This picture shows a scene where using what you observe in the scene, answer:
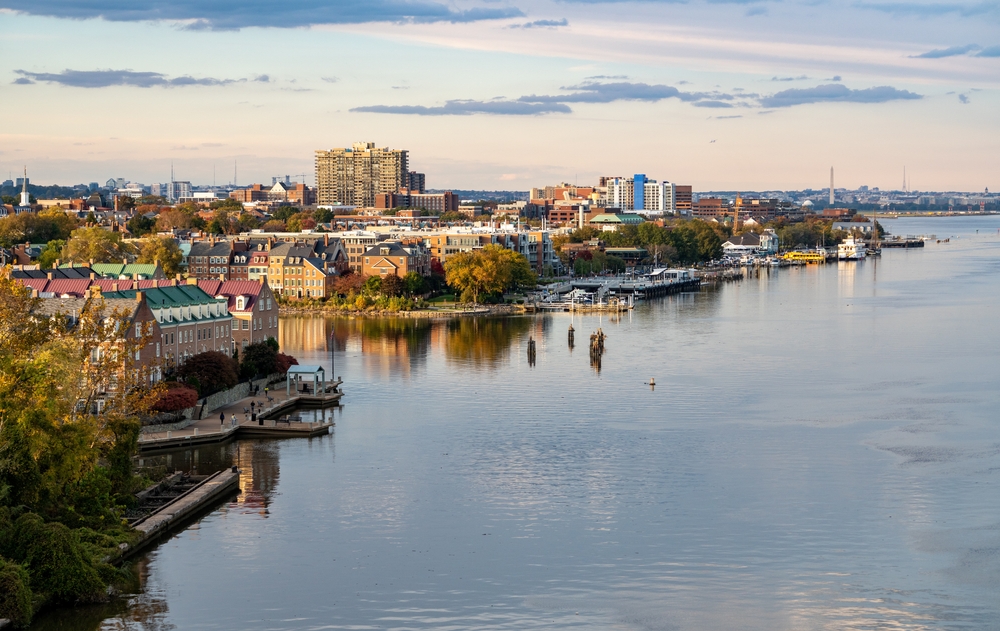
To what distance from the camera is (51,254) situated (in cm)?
7331

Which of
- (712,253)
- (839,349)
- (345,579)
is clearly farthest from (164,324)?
(712,253)

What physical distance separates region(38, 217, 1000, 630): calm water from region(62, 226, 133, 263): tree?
27.2 m

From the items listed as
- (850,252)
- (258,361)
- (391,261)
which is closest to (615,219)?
(850,252)

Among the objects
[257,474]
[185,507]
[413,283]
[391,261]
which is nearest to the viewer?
[185,507]

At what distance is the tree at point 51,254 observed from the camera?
7019 cm

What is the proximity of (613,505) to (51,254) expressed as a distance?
179 ft

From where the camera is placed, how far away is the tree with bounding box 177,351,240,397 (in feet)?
120

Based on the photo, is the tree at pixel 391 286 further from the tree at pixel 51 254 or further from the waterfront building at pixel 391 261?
the tree at pixel 51 254

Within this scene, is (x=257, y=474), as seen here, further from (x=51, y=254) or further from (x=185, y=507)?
(x=51, y=254)

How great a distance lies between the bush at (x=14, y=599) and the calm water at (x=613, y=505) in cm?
78

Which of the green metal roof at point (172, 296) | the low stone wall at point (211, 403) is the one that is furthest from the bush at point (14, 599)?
the green metal roof at point (172, 296)

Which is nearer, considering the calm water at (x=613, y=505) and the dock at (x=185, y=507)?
the calm water at (x=613, y=505)

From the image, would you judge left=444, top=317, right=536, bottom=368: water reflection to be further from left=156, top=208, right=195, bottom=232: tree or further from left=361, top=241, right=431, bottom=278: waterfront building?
left=156, top=208, right=195, bottom=232: tree

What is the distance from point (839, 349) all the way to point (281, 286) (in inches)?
1403
